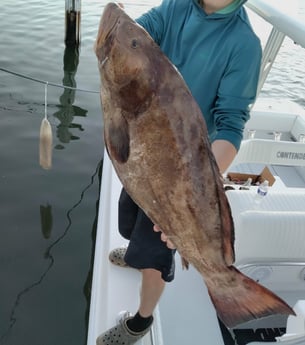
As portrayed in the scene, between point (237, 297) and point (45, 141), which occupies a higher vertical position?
point (237, 297)

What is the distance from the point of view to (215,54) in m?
2.00

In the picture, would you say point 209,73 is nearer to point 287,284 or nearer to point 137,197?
point 137,197

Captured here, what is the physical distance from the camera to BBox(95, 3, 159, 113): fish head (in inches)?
58.9

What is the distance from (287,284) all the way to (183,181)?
2.02 meters

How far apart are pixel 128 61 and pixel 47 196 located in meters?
4.94

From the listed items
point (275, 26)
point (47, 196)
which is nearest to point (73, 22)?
point (47, 196)

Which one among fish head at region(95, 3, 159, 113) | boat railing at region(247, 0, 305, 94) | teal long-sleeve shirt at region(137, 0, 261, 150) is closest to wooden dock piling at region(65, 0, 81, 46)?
boat railing at region(247, 0, 305, 94)

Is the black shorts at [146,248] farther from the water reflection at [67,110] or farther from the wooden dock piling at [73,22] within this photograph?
the wooden dock piling at [73,22]

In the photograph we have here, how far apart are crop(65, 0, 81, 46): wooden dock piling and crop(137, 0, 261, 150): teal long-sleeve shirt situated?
30.6 feet

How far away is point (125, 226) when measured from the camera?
99.2 inches

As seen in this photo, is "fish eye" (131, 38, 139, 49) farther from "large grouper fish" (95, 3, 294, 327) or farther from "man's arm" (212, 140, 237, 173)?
"man's arm" (212, 140, 237, 173)

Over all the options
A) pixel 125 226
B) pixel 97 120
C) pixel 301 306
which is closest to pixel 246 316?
pixel 301 306

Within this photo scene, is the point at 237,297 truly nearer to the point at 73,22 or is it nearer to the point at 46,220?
the point at 46,220

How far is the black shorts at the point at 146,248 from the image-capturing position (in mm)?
2330
